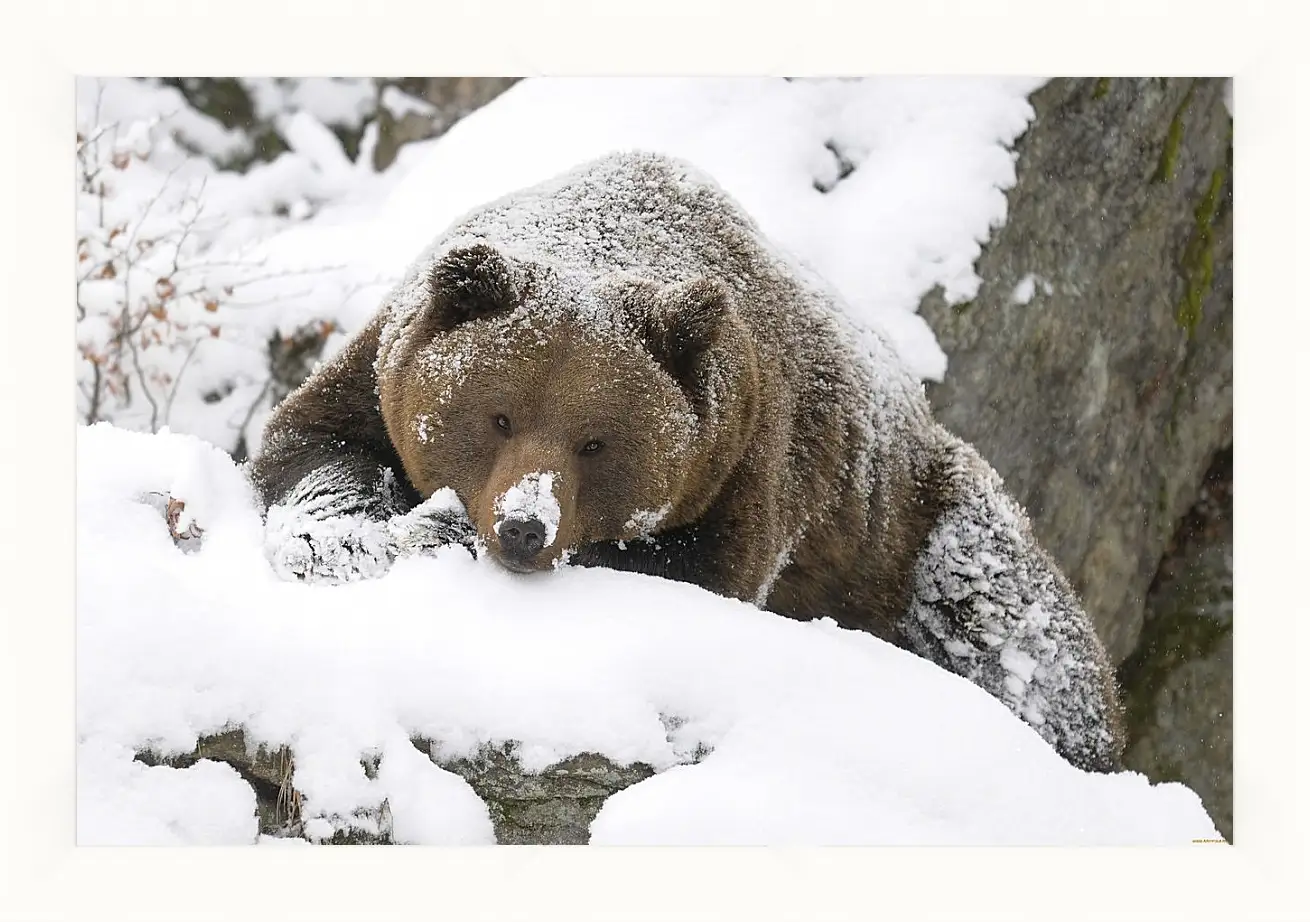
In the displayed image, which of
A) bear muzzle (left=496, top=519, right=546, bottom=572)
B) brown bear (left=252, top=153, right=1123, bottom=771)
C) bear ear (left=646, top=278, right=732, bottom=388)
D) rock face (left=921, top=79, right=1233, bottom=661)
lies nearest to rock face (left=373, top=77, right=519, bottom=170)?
rock face (left=921, top=79, right=1233, bottom=661)

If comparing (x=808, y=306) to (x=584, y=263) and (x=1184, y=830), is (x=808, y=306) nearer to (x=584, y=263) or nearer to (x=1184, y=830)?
(x=584, y=263)

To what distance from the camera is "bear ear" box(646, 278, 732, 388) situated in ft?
13.9

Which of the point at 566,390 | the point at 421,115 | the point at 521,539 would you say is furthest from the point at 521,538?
the point at 421,115

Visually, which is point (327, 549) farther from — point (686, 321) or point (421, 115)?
point (421, 115)

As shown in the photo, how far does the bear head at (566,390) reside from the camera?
411 cm

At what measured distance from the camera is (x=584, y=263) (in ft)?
15.3

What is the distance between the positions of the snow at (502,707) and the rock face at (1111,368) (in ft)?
8.84

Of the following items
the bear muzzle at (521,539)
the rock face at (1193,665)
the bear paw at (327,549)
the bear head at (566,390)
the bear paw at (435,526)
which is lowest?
the rock face at (1193,665)

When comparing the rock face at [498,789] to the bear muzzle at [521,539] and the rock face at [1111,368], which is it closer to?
the bear muzzle at [521,539]

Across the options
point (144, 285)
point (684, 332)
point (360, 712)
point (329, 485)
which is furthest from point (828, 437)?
point (144, 285)

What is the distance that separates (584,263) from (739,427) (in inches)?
28.1

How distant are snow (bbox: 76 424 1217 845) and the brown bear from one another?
12.4 inches

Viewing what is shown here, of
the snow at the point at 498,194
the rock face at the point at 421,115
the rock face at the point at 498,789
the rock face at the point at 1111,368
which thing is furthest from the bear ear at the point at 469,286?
the rock face at the point at 421,115

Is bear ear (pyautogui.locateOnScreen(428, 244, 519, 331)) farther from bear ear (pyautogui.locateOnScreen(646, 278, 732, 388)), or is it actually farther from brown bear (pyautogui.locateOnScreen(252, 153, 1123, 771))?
bear ear (pyautogui.locateOnScreen(646, 278, 732, 388))
